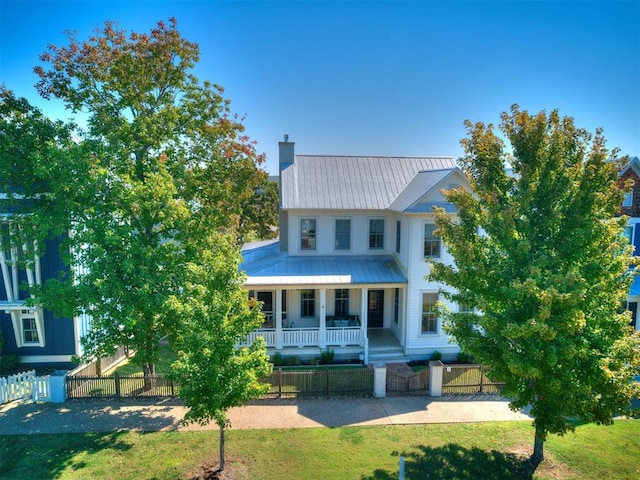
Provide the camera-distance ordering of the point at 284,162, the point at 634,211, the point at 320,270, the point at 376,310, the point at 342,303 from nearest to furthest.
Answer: the point at 320,270
the point at 634,211
the point at 342,303
the point at 376,310
the point at 284,162

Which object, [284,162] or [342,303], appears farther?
[284,162]

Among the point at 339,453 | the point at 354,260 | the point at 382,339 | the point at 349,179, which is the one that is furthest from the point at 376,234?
the point at 339,453

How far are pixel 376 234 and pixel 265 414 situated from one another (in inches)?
422

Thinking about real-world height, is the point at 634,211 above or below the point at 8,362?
above

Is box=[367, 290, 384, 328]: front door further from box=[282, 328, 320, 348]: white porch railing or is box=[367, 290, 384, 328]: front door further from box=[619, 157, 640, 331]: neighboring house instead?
box=[619, 157, 640, 331]: neighboring house

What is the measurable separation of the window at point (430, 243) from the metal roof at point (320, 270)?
1.62m

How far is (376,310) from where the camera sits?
20.1m

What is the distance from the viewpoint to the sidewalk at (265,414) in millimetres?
11547

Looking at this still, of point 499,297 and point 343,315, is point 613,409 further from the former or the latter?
point 343,315

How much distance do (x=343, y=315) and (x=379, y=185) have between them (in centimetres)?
721

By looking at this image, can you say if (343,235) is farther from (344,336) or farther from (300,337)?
(300,337)

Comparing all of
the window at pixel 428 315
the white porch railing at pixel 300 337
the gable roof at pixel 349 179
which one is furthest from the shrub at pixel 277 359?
the gable roof at pixel 349 179


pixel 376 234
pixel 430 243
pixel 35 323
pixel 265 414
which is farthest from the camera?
pixel 376 234

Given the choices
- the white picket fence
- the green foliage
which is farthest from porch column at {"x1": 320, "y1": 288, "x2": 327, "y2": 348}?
the white picket fence
